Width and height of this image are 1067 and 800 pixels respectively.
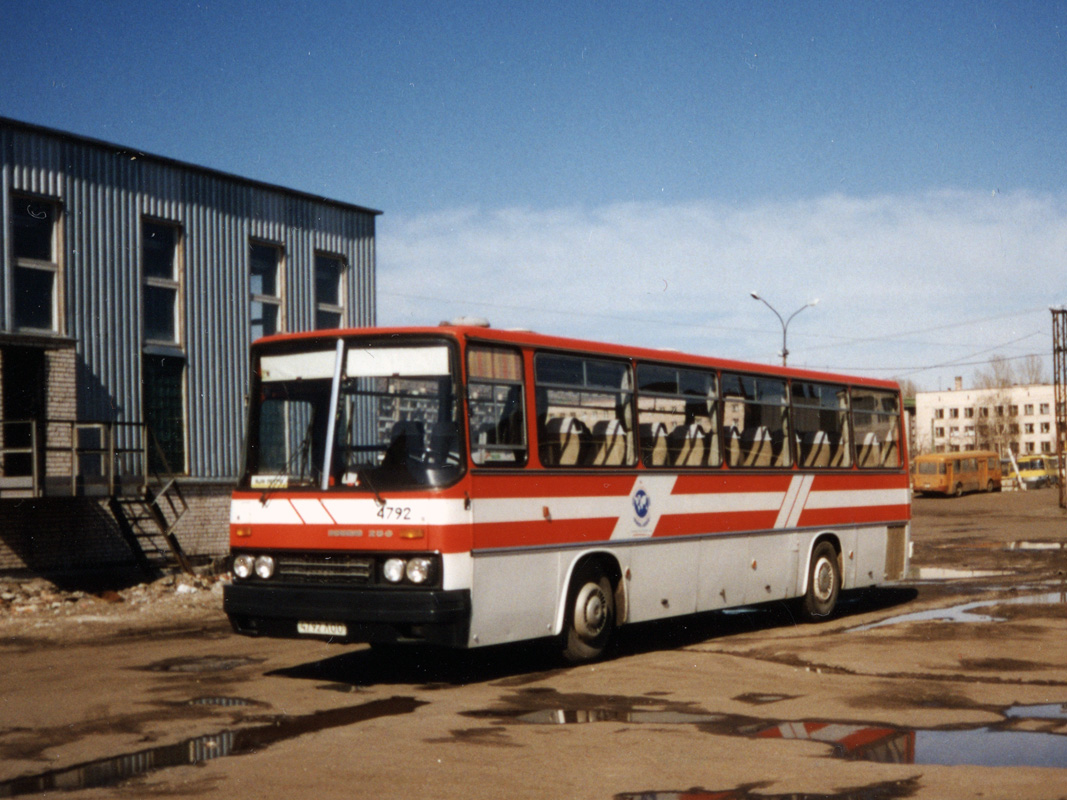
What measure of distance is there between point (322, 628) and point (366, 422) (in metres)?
1.66

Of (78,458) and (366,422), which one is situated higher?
(366,422)

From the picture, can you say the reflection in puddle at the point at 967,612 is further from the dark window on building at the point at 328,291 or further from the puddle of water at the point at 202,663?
the dark window on building at the point at 328,291

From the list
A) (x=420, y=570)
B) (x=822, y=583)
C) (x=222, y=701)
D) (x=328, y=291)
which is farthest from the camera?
(x=328, y=291)

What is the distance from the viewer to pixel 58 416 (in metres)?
19.9

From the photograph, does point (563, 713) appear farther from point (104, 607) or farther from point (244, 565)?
point (104, 607)

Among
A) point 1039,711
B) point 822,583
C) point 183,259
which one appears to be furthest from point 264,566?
point 183,259

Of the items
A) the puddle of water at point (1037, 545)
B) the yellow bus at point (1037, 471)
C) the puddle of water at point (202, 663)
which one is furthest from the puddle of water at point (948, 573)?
the yellow bus at point (1037, 471)

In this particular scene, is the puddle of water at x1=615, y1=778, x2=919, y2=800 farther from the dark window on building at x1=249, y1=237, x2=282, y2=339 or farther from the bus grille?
the dark window on building at x1=249, y1=237, x2=282, y2=339

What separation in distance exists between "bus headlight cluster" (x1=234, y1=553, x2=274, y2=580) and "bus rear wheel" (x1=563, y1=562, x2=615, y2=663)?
2.60 meters

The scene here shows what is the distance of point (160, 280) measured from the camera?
2234cm

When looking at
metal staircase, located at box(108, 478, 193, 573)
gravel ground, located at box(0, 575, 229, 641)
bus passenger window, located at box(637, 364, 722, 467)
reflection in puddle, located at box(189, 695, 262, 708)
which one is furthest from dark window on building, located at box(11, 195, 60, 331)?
reflection in puddle, located at box(189, 695, 262, 708)

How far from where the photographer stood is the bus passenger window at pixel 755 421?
13445 mm

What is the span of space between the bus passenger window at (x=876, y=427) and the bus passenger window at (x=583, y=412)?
207 inches

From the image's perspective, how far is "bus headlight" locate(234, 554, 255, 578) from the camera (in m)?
10.3
